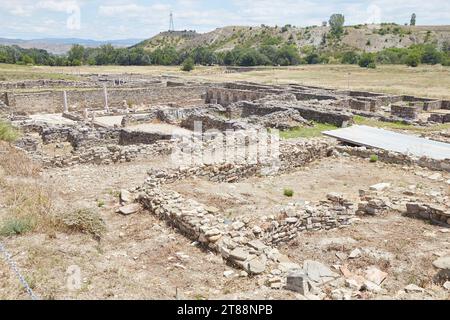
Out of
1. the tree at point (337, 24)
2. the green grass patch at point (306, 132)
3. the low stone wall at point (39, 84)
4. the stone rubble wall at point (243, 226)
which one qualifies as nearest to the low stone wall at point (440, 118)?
the green grass patch at point (306, 132)

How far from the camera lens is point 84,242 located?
6.68 meters

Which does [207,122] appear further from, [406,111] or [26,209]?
[26,209]

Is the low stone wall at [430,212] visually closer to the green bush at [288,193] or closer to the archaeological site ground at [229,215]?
the archaeological site ground at [229,215]

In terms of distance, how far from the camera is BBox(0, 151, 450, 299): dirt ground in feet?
17.2

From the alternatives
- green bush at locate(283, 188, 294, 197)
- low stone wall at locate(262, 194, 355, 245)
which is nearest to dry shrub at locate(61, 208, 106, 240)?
low stone wall at locate(262, 194, 355, 245)

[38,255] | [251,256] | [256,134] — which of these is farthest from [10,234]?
[256,134]

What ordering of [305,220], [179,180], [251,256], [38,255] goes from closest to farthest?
1. [38,255]
2. [251,256]
3. [305,220]
4. [179,180]

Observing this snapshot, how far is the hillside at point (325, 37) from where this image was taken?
10938cm

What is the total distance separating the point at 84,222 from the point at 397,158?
934 cm

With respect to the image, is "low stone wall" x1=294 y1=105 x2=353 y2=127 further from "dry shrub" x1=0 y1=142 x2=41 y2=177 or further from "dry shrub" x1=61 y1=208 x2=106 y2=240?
"dry shrub" x1=61 y1=208 x2=106 y2=240

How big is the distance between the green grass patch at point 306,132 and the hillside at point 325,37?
317ft

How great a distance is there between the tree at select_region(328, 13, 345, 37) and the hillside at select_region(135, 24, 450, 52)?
5.90 feet

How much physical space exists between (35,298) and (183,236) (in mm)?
3097
